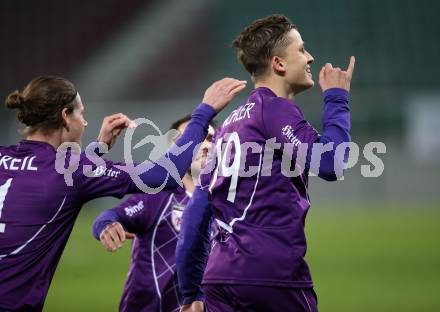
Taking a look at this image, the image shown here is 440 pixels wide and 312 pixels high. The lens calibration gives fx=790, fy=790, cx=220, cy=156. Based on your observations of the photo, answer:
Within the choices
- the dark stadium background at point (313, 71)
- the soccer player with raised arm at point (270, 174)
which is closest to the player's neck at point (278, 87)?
the soccer player with raised arm at point (270, 174)

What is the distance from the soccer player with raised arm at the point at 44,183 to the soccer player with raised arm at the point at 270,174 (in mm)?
186

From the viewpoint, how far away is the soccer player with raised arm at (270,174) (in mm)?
3404

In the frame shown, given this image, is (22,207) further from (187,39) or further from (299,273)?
(187,39)

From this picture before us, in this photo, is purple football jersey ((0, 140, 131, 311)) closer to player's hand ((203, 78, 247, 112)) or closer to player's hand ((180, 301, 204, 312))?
player's hand ((203, 78, 247, 112))

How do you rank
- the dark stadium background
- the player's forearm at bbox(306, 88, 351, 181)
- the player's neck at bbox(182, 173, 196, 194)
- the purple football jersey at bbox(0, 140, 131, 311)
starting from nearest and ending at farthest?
the player's forearm at bbox(306, 88, 351, 181) → the purple football jersey at bbox(0, 140, 131, 311) → the player's neck at bbox(182, 173, 196, 194) → the dark stadium background

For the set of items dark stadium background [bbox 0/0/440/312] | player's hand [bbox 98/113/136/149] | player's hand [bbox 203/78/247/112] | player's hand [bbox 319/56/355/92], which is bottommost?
player's hand [bbox 98/113/136/149]

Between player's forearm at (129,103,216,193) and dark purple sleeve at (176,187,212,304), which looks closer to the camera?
player's forearm at (129,103,216,193)

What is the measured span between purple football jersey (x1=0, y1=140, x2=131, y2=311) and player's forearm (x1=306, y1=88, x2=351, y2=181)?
954mm

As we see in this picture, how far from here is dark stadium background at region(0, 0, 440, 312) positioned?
1728cm

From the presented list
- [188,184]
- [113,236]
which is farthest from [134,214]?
[113,236]

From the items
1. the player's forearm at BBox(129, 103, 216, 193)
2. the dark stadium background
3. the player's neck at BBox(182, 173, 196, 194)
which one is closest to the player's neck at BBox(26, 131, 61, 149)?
the player's forearm at BBox(129, 103, 216, 193)

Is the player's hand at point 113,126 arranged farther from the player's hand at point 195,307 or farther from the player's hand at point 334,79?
the player's hand at point 334,79

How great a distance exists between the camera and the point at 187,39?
29.3 metres

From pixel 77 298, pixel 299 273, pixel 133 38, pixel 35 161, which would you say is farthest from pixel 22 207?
pixel 133 38
